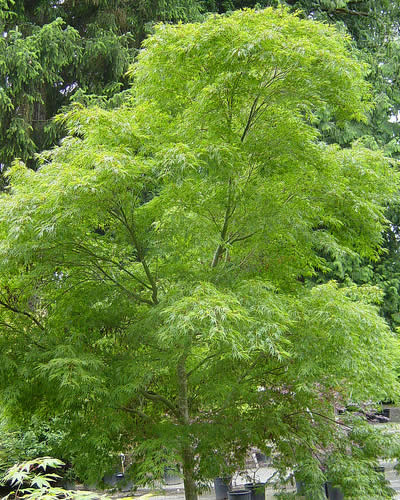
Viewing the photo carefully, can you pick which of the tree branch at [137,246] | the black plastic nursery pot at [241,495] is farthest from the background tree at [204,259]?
the black plastic nursery pot at [241,495]

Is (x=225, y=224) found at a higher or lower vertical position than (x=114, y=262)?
higher

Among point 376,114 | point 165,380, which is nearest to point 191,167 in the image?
point 165,380

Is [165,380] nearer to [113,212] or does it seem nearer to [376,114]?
[113,212]

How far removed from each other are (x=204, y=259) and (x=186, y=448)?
179cm

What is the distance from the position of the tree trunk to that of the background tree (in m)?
0.02

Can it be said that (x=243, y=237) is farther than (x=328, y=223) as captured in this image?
No

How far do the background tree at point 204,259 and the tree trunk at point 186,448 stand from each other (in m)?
0.02

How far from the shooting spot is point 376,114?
1473 centimetres

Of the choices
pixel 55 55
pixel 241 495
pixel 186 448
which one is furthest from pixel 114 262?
pixel 55 55

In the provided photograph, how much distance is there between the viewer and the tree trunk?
521 cm

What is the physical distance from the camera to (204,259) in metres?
5.62

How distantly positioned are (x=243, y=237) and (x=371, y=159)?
1.44 m

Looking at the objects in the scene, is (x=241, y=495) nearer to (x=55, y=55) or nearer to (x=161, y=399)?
(x=161, y=399)

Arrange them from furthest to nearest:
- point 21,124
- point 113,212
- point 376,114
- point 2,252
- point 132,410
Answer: point 376,114 → point 21,124 → point 132,410 → point 113,212 → point 2,252
